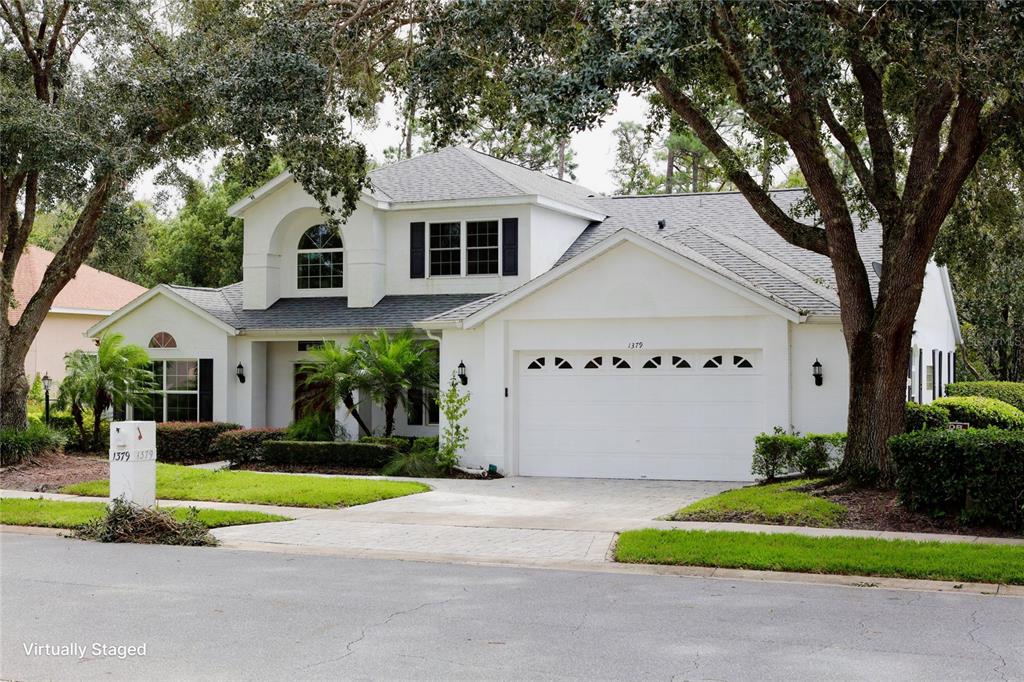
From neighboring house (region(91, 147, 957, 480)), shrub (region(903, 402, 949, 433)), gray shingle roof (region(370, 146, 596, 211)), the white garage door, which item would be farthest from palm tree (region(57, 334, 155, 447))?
shrub (region(903, 402, 949, 433))

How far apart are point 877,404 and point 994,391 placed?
637 inches

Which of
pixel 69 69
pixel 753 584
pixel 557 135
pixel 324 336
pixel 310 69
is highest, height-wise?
pixel 69 69

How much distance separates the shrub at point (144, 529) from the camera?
513 inches

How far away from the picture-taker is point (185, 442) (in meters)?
23.7

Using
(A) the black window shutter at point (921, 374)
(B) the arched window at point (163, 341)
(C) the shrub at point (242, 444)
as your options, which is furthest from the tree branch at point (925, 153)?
(B) the arched window at point (163, 341)

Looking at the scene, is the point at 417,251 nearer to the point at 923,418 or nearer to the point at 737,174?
the point at 737,174

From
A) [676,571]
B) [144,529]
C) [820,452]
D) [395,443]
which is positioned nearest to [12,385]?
[395,443]

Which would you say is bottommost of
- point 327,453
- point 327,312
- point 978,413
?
point 327,453

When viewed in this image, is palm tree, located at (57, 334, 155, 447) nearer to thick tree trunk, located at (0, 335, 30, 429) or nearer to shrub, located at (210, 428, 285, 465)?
thick tree trunk, located at (0, 335, 30, 429)

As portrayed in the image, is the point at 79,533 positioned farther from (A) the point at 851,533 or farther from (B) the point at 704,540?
(A) the point at 851,533

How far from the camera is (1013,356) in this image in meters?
35.8

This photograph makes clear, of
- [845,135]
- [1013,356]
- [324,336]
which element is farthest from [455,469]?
[1013,356]

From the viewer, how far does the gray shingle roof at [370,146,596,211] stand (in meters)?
24.7

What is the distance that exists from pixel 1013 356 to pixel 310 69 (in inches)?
1141
